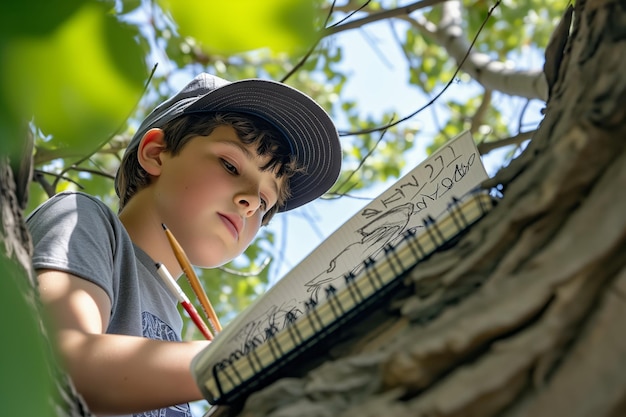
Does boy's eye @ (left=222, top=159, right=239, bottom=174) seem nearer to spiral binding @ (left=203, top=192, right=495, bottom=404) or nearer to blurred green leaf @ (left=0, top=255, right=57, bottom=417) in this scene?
spiral binding @ (left=203, top=192, right=495, bottom=404)

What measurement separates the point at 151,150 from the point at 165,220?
0.25m

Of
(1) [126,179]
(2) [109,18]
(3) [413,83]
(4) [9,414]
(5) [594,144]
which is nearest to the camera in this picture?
(4) [9,414]

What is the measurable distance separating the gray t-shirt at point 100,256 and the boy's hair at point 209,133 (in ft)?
1.27

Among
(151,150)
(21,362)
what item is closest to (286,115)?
(151,150)

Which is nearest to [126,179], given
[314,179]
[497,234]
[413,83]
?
[314,179]

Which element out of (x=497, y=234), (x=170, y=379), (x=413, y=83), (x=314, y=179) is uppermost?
(x=413, y=83)

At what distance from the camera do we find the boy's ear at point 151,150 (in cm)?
169

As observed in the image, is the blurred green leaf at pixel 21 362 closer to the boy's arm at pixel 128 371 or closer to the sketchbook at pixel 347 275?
the sketchbook at pixel 347 275

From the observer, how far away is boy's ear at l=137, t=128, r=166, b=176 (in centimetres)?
169

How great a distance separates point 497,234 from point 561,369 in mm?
156

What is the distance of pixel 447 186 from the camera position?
96cm

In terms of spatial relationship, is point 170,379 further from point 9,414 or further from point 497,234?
point 9,414

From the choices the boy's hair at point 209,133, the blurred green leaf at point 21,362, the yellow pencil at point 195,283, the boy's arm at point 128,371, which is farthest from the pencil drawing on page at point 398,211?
the boy's hair at point 209,133

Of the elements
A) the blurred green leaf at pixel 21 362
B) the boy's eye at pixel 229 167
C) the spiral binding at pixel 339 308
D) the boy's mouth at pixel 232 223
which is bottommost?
the blurred green leaf at pixel 21 362
